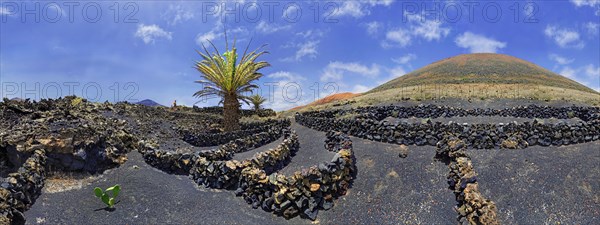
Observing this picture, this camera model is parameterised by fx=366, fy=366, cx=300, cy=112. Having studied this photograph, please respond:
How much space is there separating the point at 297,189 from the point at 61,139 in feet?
35.8

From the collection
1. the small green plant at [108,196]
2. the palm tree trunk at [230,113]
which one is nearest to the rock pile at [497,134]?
the small green plant at [108,196]

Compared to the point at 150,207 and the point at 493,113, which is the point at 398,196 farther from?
the point at 493,113

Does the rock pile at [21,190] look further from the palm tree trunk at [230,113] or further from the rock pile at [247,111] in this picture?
the rock pile at [247,111]

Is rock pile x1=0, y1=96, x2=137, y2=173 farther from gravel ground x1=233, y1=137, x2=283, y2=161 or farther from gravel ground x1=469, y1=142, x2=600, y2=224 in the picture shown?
gravel ground x1=469, y1=142, x2=600, y2=224

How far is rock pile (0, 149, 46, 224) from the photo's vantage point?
11.1 meters

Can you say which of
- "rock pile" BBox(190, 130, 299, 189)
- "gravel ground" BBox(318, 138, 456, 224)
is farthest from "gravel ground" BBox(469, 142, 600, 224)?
"rock pile" BBox(190, 130, 299, 189)

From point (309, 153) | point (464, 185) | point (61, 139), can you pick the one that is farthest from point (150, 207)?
point (464, 185)

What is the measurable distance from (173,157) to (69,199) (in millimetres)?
4573

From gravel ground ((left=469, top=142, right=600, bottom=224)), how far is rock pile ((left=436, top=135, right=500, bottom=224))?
3.07 feet

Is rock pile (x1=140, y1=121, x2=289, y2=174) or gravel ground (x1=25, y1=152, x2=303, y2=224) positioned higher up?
rock pile (x1=140, y1=121, x2=289, y2=174)

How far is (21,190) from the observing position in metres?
12.2

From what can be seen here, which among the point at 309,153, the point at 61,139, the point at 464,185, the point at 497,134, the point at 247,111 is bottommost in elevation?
the point at 464,185

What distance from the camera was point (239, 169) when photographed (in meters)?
14.4

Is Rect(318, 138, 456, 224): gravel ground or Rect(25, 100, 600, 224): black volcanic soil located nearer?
Rect(25, 100, 600, 224): black volcanic soil
